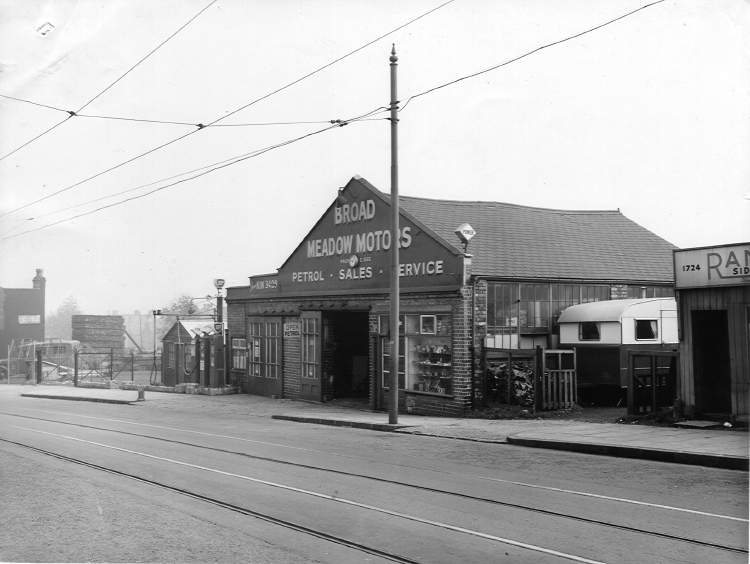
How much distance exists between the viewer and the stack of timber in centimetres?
7569

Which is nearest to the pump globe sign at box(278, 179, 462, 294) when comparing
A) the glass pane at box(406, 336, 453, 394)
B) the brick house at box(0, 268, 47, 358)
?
the glass pane at box(406, 336, 453, 394)

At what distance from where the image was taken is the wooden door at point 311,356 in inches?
1043

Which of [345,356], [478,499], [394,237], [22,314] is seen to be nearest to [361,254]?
[345,356]

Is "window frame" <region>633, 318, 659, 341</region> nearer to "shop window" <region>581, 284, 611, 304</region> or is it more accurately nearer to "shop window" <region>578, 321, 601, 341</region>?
"shop window" <region>578, 321, 601, 341</region>

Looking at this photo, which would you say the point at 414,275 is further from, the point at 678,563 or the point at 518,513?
the point at 678,563

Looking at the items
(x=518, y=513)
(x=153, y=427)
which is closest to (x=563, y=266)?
(x=153, y=427)

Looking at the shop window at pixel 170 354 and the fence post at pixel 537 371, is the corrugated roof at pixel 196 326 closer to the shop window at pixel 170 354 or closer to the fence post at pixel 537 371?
the shop window at pixel 170 354

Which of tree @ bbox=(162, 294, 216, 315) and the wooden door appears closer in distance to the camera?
the wooden door

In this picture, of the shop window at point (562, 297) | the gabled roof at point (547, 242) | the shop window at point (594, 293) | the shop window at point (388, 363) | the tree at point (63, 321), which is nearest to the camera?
the shop window at point (388, 363)

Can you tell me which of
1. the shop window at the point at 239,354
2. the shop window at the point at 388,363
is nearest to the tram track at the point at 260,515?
the shop window at the point at 388,363

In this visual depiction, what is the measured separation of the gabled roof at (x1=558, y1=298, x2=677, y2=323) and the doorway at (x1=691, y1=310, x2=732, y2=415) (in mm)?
4796

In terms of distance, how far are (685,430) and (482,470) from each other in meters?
5.21

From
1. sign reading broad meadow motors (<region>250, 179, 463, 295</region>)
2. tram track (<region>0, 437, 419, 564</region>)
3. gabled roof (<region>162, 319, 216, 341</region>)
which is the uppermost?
sign reading broad meadow motors (<region>250, 179, 463, 295</region>)

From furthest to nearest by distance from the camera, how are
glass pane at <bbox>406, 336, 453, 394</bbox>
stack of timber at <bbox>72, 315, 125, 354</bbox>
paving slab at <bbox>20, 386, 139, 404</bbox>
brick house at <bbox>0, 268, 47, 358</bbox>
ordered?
stack of timber at <bbox>72, 315, 125, 354</bbox> < brick house at <bbox>0, 268, 47, 358</bbox> < paving slab at <bbox>20, 386, 139, 404</bbox> < glass pane at <bbox>406, 336, 453, 394</bbox>
